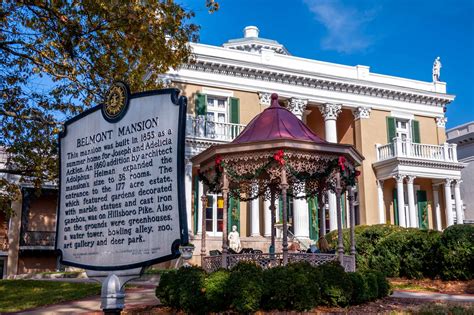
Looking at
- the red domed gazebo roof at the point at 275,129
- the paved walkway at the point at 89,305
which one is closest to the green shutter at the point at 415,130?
the red domed gazebo roof at the point at 275,129

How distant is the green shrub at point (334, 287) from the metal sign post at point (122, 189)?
6.73 metres

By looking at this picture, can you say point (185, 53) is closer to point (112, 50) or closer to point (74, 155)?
point (112, 50)

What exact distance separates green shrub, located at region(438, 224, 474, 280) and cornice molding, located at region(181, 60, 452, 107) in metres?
15.8

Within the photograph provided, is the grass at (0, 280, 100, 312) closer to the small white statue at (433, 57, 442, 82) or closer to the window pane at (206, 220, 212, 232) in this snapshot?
the window pane at (206, 220, 212, 232)

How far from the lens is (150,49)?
14.4 meters

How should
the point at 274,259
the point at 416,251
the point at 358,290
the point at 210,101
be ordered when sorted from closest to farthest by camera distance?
the point at 358,290 < the point at 274,259 < the point at 416,251 < the point at 210,101

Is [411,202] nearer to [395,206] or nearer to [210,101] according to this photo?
[395,206]

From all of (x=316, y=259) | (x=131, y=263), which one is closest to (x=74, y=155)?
(x=131, y=263)

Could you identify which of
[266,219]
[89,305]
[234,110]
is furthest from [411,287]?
[234,110]

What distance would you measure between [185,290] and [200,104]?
1995cm

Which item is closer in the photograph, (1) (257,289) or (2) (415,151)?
(1) (257,289)

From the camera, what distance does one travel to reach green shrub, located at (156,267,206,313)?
10.1 meters

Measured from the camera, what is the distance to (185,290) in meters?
10.4

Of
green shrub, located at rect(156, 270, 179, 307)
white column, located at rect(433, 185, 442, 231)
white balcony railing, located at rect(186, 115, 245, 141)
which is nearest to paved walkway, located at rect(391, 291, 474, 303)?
green shrub, located at rect(156, 270, 179, 307)
